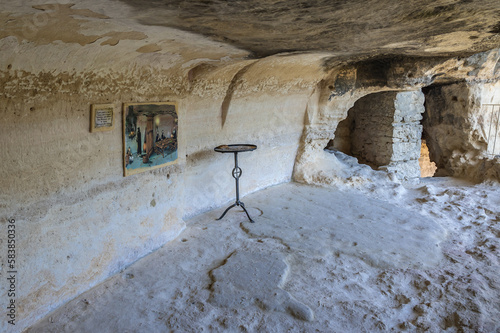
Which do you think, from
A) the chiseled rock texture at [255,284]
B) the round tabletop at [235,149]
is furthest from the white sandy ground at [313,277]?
the round tabletop at [235,149]

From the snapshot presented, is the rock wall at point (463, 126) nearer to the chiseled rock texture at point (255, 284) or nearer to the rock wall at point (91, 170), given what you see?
the rock wall at point (91, 170)

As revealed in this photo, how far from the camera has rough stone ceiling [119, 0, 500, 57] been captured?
6.86ft

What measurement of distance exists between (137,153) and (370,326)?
2.46 meters

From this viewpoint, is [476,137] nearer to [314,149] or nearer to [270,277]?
[314,149]

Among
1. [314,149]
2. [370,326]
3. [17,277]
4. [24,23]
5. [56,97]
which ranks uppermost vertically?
[24,23]

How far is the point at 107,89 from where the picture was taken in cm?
Result: 311

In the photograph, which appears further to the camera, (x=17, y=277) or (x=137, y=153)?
(x=137, y=153)

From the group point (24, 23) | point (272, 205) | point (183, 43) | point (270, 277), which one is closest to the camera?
point (24, 23)

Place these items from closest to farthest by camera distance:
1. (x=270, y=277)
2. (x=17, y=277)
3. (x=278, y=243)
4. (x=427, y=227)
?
(x=17, y=277) → (x=270, y=277) → (x=278, y=243) → (x=427, y=227)

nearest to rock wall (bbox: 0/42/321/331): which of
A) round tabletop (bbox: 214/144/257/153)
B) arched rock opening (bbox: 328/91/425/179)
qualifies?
round tabletop (bbox: 214/144/257/153)

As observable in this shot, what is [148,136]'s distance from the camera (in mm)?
3629

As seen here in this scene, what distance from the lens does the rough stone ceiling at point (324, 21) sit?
2092 millimetres

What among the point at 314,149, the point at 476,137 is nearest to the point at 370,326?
the point at 314,149

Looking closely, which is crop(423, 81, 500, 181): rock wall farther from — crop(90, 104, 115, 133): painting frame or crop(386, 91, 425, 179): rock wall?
crop(90, 104, 115, 133): painting frame
